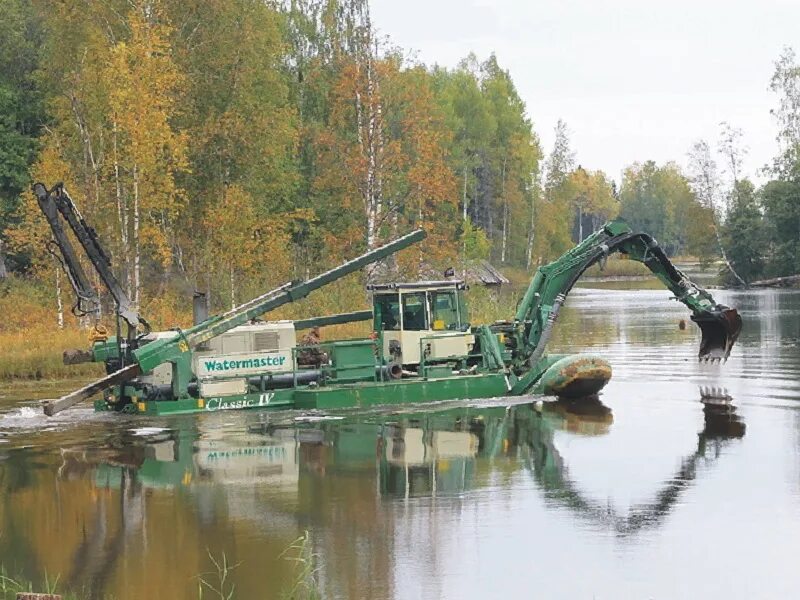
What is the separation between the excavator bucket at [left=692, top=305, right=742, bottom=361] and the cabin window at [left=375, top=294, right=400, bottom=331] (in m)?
6.98

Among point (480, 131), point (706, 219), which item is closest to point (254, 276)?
point (480, 131)

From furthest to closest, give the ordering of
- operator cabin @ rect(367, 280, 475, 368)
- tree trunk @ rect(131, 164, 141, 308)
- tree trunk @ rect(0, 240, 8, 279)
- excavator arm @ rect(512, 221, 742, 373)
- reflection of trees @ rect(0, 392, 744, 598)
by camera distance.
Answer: tree trunk @ rect(0, 240, 8, 279) → tree trunk @ rect(131, 164, 141, 308) → excavator arm @ rect(512, 221, 742, 373) → operator cabin @ rect(367, 280, 475, 368) → reflection of trees @ rect(0, 392, 744, 598)

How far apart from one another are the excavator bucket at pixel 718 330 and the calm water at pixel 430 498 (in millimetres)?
1012

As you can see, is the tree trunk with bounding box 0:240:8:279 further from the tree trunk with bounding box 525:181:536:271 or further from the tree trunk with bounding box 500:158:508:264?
the tree trunk with bounding box 525:181:536:271

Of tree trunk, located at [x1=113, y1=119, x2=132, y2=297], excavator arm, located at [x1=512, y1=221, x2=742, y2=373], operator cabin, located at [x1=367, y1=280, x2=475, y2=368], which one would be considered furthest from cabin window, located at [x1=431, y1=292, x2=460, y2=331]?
tree trunk, located at [x1=113, y1=119, x2=132, y2=297]

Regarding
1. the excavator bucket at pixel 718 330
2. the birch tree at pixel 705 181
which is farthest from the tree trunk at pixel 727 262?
the excavator bucket at pixel 718 330

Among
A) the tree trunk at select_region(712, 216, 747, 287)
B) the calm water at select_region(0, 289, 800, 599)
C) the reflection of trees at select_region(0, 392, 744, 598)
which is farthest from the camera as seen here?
the tree trunk at select_region(712, 216, 747, 287)

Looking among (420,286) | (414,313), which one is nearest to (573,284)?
(420,286)

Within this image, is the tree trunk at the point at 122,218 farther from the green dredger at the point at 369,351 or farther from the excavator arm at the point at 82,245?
the excavator arm at the point at 82,245

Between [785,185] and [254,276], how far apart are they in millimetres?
56842

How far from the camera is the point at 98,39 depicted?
43.5m

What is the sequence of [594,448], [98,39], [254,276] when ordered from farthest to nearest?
[254,276] → [98,39] → [594,448]

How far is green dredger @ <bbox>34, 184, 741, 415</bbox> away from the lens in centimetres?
2711

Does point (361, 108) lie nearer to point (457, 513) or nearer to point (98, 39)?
point (98, 39)
